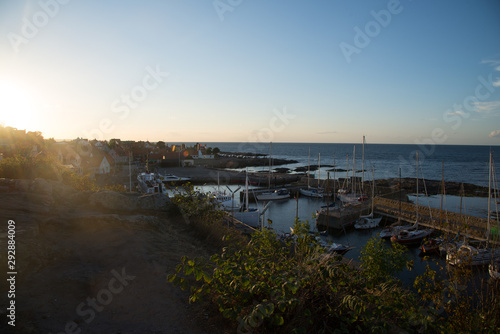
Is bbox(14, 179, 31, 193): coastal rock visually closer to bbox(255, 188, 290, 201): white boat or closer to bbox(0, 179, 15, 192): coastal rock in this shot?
bbox(0, 179, 15, 192): coastal rock

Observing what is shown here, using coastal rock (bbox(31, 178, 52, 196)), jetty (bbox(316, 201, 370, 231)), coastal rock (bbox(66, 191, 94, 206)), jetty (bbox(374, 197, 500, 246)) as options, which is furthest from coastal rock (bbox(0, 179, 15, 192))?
jetty (bbox(374, 197, 500, 246))

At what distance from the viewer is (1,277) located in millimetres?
4242

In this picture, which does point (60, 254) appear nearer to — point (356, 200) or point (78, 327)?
point (78, 327)

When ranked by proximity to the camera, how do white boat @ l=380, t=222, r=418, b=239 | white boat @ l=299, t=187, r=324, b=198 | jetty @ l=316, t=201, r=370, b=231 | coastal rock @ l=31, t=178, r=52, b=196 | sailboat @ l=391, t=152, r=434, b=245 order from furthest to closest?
white boat @ l=299, t=187, r=324, b=198 → jetty @ l=316, t=201, r=370, b=231 → white boat @ l=380, t=222, r=418, b=239 → sailboat @ l=391, t=152, r=434, b=245 → coastal rock @ l=31, t=178, r=52, b=196

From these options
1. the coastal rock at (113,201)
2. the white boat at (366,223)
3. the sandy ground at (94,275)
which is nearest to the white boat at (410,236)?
the white boat at (366,223)

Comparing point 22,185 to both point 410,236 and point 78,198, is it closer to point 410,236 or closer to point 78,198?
point 78,198

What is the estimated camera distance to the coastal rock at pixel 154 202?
9.29m

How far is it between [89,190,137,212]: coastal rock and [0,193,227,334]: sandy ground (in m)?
1.07

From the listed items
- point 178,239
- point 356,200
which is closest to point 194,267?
point 178,239

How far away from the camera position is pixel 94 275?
5008 millimetres

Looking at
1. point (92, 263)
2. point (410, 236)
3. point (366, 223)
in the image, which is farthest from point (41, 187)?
point (366, 223)

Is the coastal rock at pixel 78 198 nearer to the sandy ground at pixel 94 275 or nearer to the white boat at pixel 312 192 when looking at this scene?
the sandy ground at pixel 94 275

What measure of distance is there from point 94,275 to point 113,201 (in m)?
4.17

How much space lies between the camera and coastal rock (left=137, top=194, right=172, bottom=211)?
9.29 m
